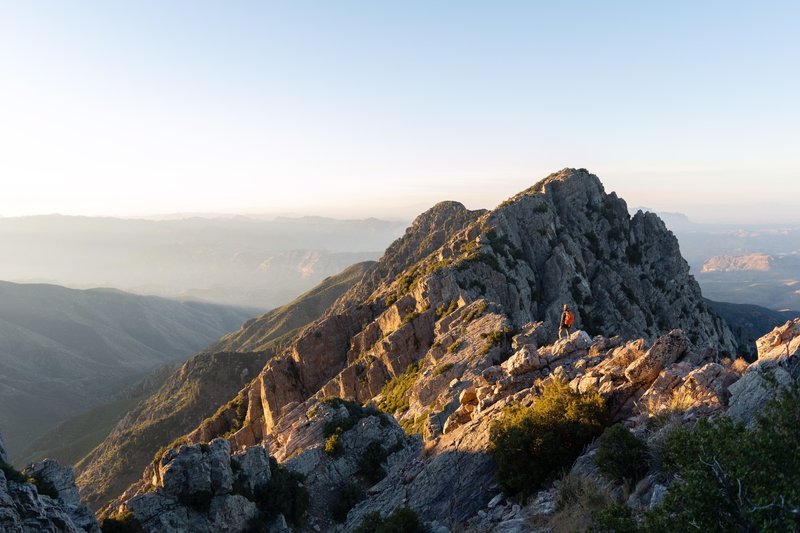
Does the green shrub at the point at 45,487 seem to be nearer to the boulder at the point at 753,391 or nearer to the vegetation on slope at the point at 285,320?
the boulder at the point at 753,391

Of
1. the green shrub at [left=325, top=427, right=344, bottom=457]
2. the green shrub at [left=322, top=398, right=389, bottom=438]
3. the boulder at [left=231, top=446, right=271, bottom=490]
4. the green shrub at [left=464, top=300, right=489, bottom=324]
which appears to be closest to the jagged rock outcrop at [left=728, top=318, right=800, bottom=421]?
the boulder at [left=231, top=446, right=271, bottom=490]

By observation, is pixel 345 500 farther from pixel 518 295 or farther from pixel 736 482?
pixel 518 295

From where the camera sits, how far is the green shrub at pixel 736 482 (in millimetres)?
7707

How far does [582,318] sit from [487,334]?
2384 cm

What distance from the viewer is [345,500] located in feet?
79.5

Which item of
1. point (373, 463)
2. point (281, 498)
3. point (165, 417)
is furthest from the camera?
point (165, 417)

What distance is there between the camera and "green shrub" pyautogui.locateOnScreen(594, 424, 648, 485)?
13.6m

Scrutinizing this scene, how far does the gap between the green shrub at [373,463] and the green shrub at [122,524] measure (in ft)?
37.3

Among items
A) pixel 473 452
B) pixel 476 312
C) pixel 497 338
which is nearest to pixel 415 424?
pixel 497 338

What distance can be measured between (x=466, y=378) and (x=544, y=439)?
17793 millimetres

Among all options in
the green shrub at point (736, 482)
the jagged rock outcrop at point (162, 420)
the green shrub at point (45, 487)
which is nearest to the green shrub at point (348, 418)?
the green shrub at point (45, 487)

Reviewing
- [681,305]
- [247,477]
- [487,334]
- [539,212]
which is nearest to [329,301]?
[539,212]

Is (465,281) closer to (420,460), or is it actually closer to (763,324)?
(420,460)

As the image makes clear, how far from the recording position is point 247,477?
2264cm
